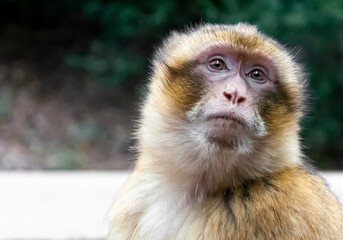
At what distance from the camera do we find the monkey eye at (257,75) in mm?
3029

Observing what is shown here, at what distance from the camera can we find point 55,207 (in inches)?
216

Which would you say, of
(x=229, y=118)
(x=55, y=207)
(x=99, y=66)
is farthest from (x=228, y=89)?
(x=99, y=66)

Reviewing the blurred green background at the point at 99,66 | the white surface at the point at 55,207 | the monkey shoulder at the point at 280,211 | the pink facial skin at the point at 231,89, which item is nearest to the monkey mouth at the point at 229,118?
the pink facial skin at the point at 231,89

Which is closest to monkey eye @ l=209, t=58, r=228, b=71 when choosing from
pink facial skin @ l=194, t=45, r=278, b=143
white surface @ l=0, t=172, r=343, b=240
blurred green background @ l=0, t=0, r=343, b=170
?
pink facial skin @ l=194, t=45, r=278, b=143

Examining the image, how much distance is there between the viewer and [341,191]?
218 inches

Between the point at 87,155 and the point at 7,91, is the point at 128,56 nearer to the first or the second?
the point at 87,155

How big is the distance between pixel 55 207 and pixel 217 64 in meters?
2.88

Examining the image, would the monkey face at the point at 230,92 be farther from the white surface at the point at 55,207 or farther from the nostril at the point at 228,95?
the white surface at the point at 55,207

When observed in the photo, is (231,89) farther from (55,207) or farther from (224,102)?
(55,207)

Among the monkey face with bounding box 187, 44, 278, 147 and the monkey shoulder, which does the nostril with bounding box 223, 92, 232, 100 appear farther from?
the monkey shoulder

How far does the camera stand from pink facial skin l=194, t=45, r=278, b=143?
2.80 m

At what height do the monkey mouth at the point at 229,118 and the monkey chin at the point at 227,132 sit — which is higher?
the monkey mouth at the point at 229,118

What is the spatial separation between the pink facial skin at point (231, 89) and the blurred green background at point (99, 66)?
6207 mm

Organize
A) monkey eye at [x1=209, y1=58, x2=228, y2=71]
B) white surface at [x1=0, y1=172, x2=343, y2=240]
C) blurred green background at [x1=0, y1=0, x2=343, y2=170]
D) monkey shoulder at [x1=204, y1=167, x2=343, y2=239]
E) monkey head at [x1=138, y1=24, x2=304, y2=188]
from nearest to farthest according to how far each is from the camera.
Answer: monkey shoulder at [x1=204, y1=167, x2=343, y2=239] → monkey head at [x1=138, y1=24, x2=304, y2=188] → monkey eye at [x1=209, y1=58, x2=228, y2=71] → white surface at [x1=0, y1=172, x2=343, y2=240] → blurred green background at [x1=0, y1=0, x2=343, y2=170]
